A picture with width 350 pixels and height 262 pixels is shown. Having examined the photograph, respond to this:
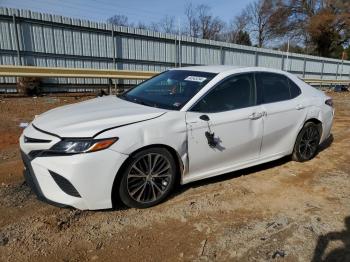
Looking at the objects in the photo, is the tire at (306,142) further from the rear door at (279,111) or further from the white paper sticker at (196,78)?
the white paper sticker at (196,78)

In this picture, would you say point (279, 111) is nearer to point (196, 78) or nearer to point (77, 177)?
point (196, 78)

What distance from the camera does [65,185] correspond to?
301cm

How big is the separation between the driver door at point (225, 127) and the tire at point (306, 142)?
3.58 feet

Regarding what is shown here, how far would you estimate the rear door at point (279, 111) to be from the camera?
445 cm

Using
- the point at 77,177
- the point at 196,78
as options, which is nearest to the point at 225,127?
the point at 196,78

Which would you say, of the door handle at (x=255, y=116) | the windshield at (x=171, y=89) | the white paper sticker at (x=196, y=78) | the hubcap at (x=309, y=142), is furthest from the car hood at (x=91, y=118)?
the hubcap at (x=309, y=142)

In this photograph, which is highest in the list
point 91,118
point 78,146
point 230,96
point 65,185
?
point 230,96

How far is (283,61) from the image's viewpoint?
24625 mm

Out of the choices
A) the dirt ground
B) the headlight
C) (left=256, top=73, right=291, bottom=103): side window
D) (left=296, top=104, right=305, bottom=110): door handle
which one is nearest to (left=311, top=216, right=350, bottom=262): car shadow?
the dirt ground

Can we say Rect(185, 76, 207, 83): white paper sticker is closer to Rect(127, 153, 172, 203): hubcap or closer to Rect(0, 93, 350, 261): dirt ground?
Rect(127, 153, 172, 203): hubcap

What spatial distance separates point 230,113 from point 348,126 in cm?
630

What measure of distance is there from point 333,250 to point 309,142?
2.67 metres

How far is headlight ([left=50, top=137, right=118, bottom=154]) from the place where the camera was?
298cm

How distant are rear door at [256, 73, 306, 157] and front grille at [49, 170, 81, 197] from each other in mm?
2632
